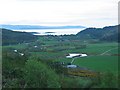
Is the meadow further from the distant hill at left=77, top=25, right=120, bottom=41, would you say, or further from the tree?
the distant hill at left=77, top=25, right=120, bottom=41

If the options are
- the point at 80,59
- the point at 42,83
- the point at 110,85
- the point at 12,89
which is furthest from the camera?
the point at 80,59

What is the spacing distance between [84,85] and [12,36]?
42.6 m

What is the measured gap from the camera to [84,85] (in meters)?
9.50

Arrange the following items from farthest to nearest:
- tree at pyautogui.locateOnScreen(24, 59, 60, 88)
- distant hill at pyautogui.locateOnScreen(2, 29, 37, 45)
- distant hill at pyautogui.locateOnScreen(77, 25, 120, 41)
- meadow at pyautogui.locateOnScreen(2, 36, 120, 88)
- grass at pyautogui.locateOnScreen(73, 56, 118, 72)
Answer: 1. distant hill at pyautogui.locateOnScreen(77, 25, 120, 41)
2. distant hill at pyautogui.locateOnScreen(2, 29, 37, 45)
3. grass at pyautogui.locateOnScreen(73, 56, 118, 72)
4. tree at pyautogui.locateOnScreen(24, 59, 60, 88)
5. meadow at pyautogui.locateOnScreen(2, 36, 120, 88)

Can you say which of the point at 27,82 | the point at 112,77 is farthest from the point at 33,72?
the point at 112,77

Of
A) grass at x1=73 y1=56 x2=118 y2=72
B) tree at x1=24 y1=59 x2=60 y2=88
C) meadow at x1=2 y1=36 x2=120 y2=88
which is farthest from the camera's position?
grass at x1=73 y1=56 x2=118 y2=72

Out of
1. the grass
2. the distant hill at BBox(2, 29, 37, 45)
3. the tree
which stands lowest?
the grass

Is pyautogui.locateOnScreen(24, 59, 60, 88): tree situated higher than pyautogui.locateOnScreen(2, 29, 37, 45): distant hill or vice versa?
pyautogui.locateOnScreen(2, 29, 37, 45): distant hill

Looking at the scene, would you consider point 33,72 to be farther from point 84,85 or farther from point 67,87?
point 84,85

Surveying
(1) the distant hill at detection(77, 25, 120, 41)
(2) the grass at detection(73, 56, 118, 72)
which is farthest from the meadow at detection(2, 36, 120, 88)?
(1) the distant hill at detection(77, 25, 120, 41)

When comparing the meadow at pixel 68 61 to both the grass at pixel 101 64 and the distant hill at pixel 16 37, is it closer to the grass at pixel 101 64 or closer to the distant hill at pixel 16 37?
the grass at pixel 101 64

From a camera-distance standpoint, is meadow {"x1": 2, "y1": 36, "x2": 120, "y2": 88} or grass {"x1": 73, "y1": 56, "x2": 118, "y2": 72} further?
grass {"x1": 73, "y1": 56, "x2": 118, "y2": 72}

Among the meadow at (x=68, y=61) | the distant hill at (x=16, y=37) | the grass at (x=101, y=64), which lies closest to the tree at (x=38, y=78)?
the meadow at (x=68, y=61)

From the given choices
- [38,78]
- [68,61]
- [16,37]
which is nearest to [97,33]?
[16,37]
